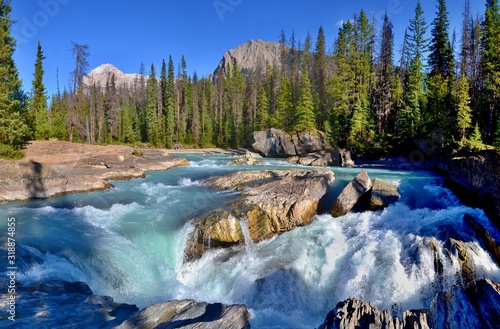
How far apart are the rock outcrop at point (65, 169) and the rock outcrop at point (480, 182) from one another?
67.6 ft

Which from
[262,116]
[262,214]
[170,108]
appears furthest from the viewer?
[170,108]

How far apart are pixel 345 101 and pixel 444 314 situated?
35.5 m

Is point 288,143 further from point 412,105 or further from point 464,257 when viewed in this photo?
point 464,257

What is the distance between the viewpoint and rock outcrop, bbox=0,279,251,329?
18.6ft

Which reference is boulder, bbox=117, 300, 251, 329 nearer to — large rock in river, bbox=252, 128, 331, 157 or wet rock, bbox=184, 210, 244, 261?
wet rock, bbox=184, 210, 244, 261

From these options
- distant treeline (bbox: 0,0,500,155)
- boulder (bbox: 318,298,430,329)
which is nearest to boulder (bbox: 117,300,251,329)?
boulder (bbox: 318,298,430,329)

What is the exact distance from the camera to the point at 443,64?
39312 mm

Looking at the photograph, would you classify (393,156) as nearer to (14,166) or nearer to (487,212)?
(487,212)

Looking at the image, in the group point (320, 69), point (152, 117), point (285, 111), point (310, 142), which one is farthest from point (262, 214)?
point (152, 117)

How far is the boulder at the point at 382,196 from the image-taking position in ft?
46.9

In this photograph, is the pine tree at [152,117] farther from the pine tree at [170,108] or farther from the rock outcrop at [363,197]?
the rock outcrop at [363,197]

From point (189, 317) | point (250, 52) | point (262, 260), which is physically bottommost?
point (262, 260)

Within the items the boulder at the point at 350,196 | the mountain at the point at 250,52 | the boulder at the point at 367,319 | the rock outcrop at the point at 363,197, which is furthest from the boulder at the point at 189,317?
the mountain at the point at 250,52

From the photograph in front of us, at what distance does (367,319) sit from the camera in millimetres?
4758
